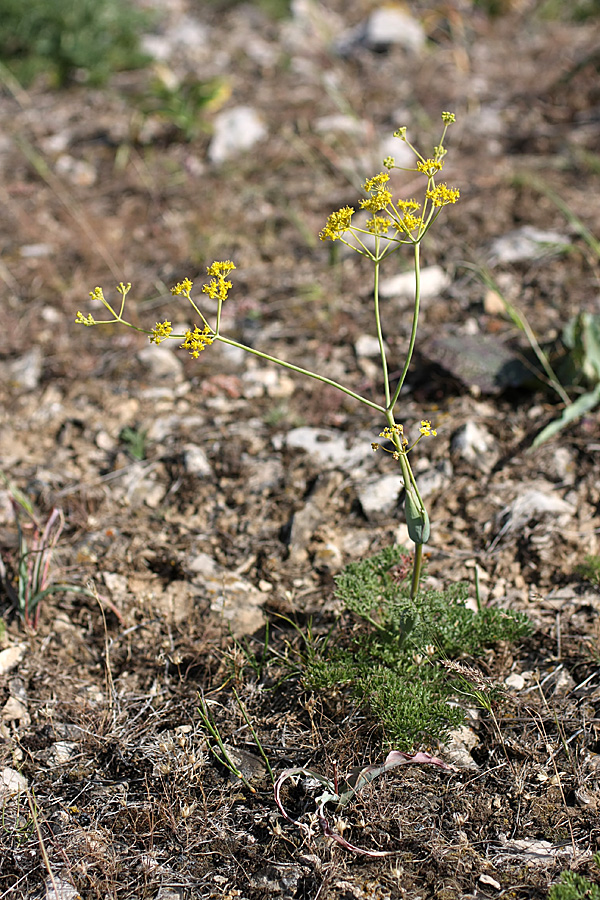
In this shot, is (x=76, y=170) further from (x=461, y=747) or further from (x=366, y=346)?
(x=461, y=747)

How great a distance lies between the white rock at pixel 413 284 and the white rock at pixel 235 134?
2.01m

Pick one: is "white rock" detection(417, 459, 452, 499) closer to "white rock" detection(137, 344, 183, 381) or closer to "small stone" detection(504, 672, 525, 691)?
"small stone" detection(504, 672, 525, 691)

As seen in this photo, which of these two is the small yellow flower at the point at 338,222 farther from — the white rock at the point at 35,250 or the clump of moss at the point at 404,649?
the white rock at the point at 35,250

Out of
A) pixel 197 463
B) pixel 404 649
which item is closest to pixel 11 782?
pixel 404 649

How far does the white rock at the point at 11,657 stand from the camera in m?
2.51

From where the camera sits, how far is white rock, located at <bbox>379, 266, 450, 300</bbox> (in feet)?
13.3

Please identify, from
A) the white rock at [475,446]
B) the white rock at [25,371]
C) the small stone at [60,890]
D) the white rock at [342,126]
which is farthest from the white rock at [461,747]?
the white rock at [342,126]

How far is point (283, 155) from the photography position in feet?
17.5

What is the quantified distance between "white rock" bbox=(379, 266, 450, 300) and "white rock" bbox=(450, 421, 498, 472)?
44.3 inches

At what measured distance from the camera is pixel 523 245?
166 inches

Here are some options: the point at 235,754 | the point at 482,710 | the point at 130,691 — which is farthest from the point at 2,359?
the point at 482,710

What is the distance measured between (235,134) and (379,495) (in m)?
3.68

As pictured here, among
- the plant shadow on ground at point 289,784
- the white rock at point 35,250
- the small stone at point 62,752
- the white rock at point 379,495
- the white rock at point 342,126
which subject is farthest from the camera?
the white rock at point 342,126

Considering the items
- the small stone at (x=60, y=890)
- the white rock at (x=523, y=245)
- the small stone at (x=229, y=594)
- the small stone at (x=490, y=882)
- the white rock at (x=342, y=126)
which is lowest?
the small stone at (x=60, y=890)
